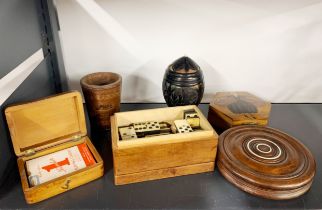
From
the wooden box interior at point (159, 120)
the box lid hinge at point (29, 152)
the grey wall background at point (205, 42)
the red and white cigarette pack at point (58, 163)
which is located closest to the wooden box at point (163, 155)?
the wooden box interior at point (159, 120)

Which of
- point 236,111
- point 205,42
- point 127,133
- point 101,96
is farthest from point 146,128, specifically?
point 205,42

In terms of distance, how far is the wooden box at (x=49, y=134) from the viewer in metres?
0.62

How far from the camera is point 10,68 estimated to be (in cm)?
66

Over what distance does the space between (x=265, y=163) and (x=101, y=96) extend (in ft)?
1.62

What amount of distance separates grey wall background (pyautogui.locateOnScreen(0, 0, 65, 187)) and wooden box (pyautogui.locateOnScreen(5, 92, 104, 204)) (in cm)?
3

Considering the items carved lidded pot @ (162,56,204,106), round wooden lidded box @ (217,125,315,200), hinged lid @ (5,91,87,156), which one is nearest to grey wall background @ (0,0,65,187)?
hinged lid @ (5,91,87,156)

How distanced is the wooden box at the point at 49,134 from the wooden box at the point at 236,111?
0.40m

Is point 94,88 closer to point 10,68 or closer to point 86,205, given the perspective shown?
point 10,68

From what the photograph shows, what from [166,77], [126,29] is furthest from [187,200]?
[126,29]

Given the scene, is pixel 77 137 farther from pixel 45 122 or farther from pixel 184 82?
pixel 184 82

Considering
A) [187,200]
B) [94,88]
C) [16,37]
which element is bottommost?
[187,200]

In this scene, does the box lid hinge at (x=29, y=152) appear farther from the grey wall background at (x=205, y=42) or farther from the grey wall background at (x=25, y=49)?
the grey wall background at (x=205, y=42)

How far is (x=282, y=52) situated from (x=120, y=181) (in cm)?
78

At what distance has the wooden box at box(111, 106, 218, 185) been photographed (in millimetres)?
629
